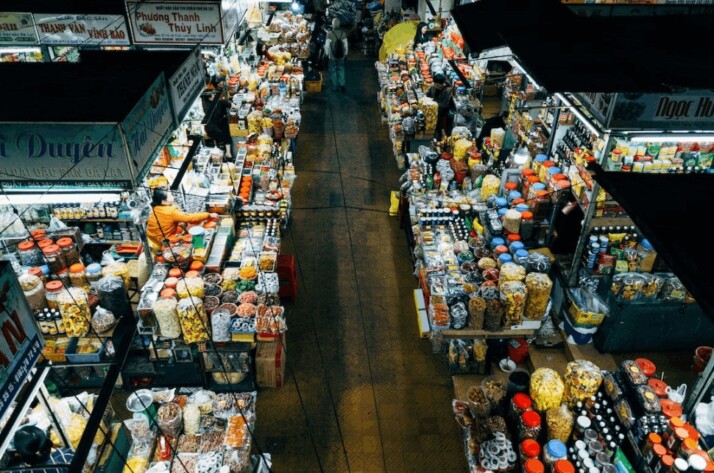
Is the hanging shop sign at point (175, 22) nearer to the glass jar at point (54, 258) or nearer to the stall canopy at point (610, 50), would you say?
the glass jar at point (54, 258)

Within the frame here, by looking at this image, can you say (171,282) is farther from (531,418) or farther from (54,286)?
(531,418)

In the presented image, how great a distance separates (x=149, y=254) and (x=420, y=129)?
6.78 metres

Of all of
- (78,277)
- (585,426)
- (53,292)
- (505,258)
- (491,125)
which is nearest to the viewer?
(585,426)

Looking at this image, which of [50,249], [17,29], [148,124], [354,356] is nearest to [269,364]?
[354,356]

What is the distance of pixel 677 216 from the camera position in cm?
343

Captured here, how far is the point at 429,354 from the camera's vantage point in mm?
7422

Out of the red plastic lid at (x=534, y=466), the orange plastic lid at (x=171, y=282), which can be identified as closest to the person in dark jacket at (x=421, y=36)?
the orange plastic lid at (x=171, y=282)

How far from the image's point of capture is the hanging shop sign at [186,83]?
5598mm

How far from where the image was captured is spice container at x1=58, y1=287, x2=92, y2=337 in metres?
5.92

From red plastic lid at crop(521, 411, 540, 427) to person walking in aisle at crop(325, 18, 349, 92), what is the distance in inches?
557

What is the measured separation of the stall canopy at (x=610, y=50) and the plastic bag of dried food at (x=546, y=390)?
2.76 metres

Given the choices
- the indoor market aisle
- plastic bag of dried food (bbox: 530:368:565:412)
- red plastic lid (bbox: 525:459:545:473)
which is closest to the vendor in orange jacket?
the indoor market aisle

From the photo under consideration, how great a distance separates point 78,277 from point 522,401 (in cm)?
537

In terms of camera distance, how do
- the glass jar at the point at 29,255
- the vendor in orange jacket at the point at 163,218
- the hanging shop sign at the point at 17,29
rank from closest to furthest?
the glass jar at the point at 29,255 < the vendor in orange jacket at the point at 163,218 < the hanging shop sign at the point at 17,29
